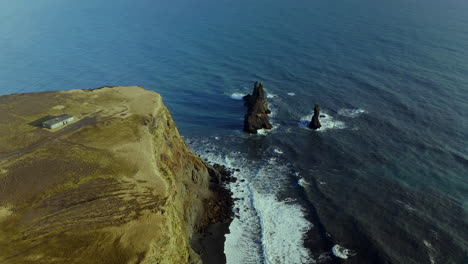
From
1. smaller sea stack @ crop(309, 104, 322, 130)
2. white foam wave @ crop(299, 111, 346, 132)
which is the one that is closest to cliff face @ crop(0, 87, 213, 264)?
smaller sea stack @ crop(309, 104, 322, 130)

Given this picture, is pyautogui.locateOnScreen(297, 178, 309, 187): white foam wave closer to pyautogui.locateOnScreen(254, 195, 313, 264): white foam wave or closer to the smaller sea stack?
pyautogui.locateOnScreen(254, 195, 313, 264): white foam wave

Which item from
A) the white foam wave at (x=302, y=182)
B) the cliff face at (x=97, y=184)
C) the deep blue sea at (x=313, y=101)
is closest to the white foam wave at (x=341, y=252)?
the deep blue sea at (x=313, y=101)

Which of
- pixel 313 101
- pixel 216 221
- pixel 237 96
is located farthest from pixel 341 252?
pixel 237 96

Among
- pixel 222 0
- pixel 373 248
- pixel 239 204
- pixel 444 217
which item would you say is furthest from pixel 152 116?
pixel 222 0

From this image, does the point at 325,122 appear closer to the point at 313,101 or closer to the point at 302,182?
the point at 313,101

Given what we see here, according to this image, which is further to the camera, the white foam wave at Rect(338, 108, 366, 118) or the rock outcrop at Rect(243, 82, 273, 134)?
the white foam wave at Rect(338, 108, 366, 118)
